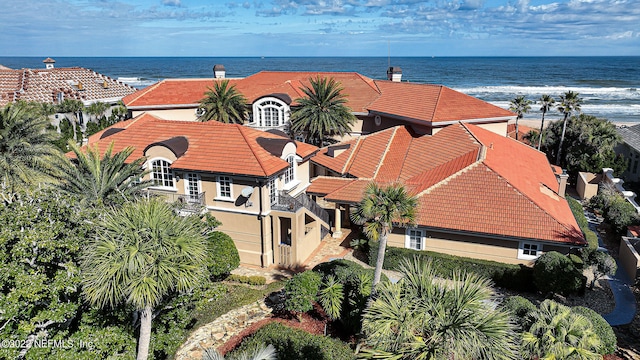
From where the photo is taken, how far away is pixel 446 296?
33.4ft

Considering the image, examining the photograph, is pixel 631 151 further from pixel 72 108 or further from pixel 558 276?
pixel 72 108

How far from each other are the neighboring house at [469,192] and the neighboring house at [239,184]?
4.08 meters

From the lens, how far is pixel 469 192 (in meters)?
23.5

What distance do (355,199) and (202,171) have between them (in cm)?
890

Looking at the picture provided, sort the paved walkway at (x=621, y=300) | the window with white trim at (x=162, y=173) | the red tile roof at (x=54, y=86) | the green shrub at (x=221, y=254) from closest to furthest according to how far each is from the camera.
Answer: the paved walkway at (x=621, y=300) → the green shrub at (x=221, y=254) → the window with white trim at (x=162, y=173) → the red tile roof at (x=54, y=86)

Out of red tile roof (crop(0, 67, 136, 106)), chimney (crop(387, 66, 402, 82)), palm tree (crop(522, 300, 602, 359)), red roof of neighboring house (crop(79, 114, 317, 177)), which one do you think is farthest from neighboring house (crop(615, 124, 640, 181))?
red tile roof (crop(0, 67, 136, 106))

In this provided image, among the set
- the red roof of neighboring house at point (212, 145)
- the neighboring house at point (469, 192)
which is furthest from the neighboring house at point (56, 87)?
the neighboring house at point (469, 192)

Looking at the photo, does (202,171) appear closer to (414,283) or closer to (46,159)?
(46,159)

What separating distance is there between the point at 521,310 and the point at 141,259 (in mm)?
12461

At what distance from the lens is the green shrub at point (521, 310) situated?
13.8m

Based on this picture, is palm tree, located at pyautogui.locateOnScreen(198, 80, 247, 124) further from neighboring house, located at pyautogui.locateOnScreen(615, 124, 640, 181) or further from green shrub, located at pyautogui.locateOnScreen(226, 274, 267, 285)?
neighboring house, located at pyautogui.locateOnScreen(615, 124, 640, 181)

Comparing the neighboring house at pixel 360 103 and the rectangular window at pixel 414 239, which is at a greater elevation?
the neighboring house at pixel 360 103

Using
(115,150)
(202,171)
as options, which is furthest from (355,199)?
(115,150)

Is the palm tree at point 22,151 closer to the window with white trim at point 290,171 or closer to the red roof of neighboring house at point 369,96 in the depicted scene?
the window with white trim at point 290,171
